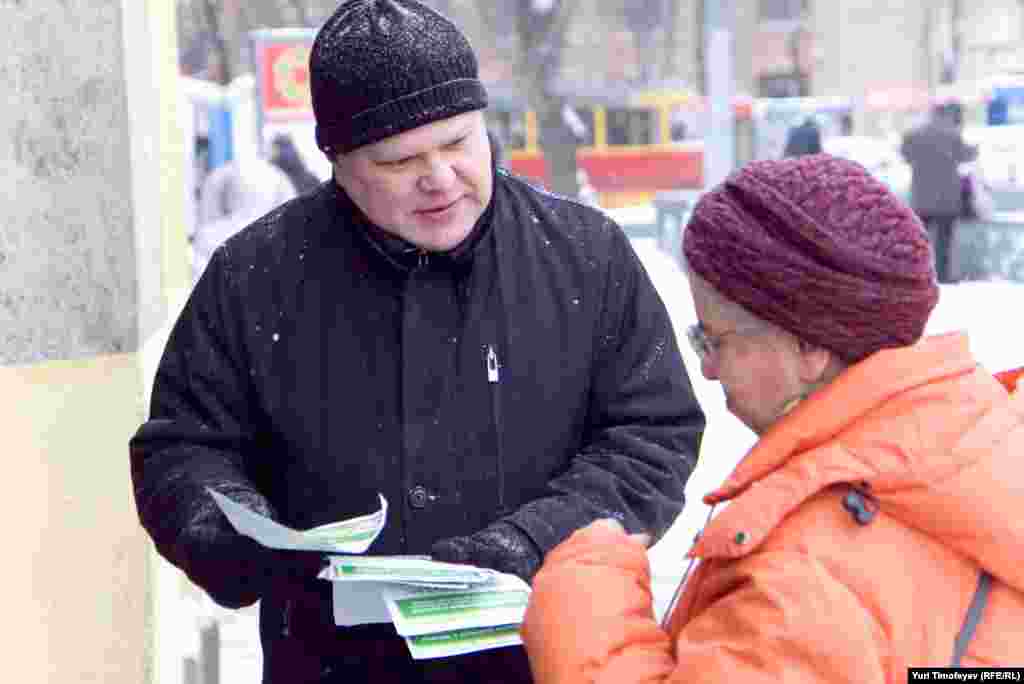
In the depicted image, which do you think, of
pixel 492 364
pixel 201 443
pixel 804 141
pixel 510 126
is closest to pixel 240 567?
pixel 201 443

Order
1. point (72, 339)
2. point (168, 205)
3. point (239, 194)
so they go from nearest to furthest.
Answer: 1. point (72, 339)
2. point (168, 205)
3. point (239, 194)

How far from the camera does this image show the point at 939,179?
14234 mm

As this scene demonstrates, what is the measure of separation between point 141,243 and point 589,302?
1.17 m

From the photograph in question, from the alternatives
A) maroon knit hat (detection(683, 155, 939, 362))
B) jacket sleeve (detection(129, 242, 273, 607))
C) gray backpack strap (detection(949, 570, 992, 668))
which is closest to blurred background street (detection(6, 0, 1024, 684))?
jacket sleeve (detection(129, 242, 273, 607))

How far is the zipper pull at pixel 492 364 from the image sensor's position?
90.6 inches

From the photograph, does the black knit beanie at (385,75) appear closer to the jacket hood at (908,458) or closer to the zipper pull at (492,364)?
the zipper pull at (492,364)

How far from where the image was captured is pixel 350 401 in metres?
2.30

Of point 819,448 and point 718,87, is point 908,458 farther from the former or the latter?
point 718,87

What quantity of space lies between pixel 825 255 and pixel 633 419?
2.79 ft

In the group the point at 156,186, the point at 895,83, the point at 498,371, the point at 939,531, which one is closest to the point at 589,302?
the point at 498,371

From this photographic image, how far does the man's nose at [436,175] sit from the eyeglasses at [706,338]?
1.88 ft

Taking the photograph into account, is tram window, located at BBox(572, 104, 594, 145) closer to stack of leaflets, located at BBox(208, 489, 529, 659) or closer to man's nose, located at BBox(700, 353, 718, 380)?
stack of leaflets, located at BBox(208, 489, 529, 659)

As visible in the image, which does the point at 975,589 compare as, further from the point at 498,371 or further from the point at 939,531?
the point at 498,371

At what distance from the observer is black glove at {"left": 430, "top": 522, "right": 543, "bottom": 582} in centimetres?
213
